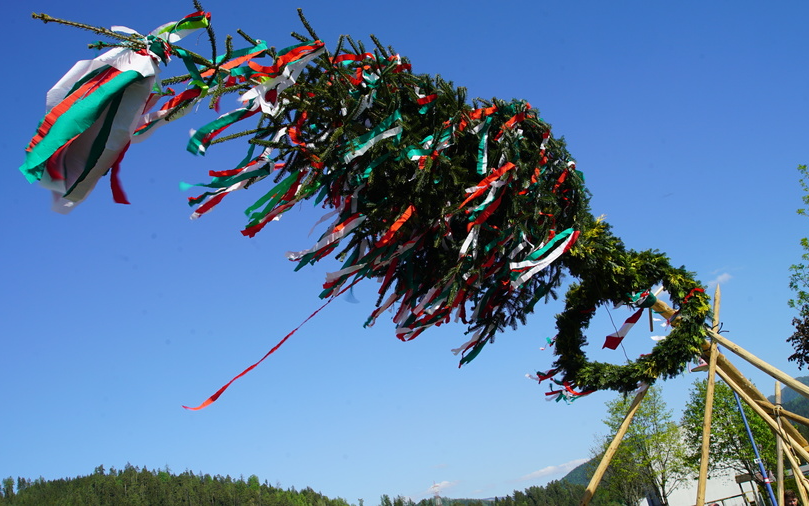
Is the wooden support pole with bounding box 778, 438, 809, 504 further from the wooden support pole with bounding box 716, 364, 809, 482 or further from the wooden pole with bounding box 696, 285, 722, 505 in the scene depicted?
the wooden pole with bounding box 696, 285, 722, 505

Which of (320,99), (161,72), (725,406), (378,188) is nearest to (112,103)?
(161,72)

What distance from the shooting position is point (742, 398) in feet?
23.1

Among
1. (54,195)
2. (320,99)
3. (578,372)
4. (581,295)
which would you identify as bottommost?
(578,372)

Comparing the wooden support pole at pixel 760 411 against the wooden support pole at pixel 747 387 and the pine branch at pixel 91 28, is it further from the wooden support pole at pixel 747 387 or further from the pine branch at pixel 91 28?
the pine branch at pixel 91 28

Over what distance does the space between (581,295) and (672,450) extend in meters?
24.6

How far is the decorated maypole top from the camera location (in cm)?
434

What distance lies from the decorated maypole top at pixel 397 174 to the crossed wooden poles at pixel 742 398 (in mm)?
249

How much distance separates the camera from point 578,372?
295 inches

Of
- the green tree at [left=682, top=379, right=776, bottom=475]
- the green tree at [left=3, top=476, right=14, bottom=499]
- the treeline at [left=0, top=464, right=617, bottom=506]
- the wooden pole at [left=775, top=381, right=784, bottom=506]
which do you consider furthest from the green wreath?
the green tree at [left=3, top=476, right=14, bottom=499]

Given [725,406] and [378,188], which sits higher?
[378,188]

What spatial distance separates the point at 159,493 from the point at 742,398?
99950mm

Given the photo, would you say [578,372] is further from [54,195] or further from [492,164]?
[54,195]

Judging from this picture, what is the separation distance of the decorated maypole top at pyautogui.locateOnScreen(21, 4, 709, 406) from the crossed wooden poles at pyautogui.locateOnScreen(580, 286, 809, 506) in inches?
9.8

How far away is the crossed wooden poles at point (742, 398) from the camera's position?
6602 millimetres
